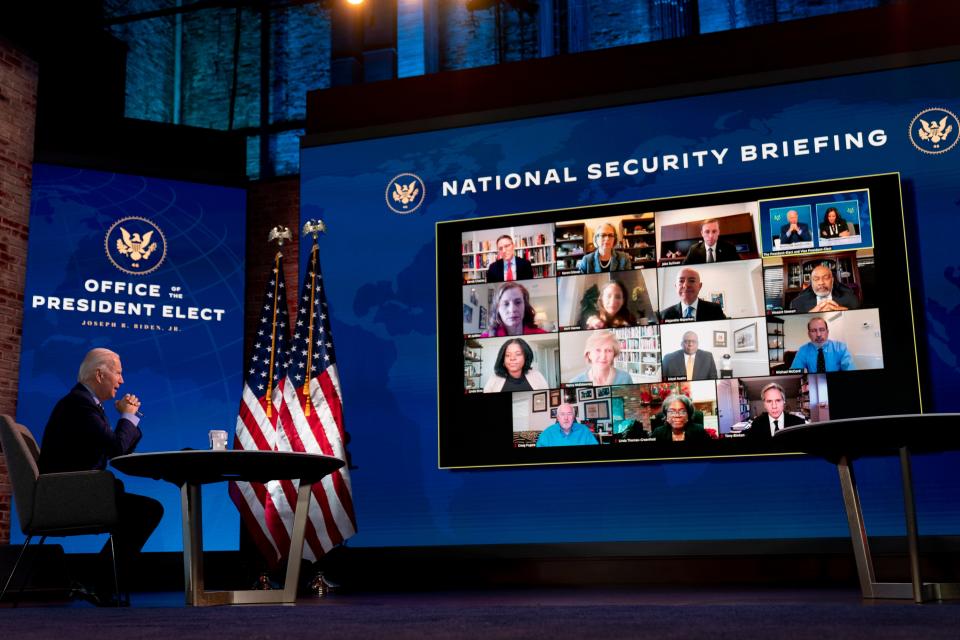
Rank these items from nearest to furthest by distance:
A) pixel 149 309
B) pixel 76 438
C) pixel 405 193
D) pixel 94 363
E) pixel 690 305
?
pixel 76 438, pixel 94 363, pixel 690 305, pixel 405 193, pixel 149 309

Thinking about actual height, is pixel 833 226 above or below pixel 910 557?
above

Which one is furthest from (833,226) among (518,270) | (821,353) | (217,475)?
(217,475)

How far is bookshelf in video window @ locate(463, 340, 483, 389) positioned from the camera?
632 centimetres

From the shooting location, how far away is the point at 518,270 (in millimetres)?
6348

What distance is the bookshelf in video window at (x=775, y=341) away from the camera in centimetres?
577

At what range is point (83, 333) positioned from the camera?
769 cm

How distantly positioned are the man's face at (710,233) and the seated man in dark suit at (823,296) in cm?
57

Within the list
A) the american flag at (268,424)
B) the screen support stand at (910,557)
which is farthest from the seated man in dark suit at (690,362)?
the american flag at (268,424)

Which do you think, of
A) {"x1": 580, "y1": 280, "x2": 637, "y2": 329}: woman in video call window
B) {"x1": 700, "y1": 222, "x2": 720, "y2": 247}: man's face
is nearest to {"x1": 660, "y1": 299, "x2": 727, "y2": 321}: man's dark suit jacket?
{"x1": 580, "y1": 280, "x2": 637, "y2": 329}: woman in video call window

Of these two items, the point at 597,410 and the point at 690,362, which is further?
the point at 597,410

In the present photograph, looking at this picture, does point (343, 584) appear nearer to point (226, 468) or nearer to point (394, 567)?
point (394, 567)

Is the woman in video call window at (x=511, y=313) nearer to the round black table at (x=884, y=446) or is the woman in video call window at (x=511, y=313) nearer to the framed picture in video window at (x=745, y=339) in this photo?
the framed picture in video window at (x=745, y=339)

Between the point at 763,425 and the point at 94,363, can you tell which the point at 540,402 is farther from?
the point at 94,363

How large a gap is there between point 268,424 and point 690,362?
94.3 inches
